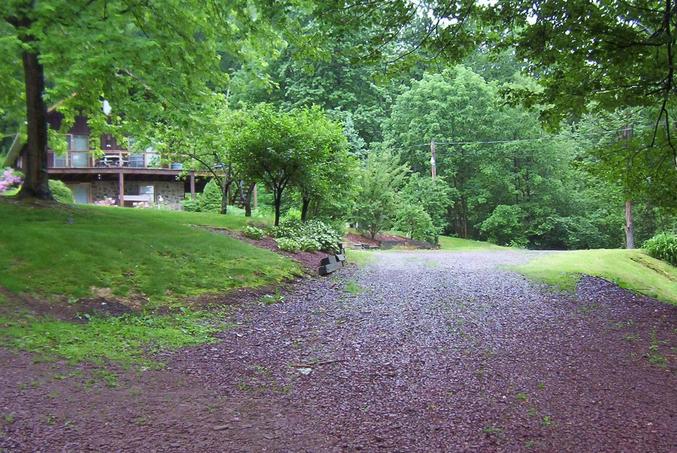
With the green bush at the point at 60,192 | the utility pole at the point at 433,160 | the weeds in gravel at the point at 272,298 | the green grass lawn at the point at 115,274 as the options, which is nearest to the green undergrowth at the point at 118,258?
the green grass lawn at the point at 115,274

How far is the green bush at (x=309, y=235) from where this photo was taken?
13.5 meters

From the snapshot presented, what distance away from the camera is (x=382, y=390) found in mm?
4438

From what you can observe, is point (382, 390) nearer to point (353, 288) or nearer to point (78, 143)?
point (353, 288)

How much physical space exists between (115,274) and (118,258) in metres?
0.67

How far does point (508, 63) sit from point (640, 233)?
16.2m

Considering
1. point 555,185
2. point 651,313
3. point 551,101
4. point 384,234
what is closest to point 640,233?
point 555,185

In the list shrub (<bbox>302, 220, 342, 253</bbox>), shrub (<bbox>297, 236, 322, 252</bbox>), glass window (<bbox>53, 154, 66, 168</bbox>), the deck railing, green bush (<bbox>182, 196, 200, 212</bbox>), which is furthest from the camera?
glass window (<bbox>53, 154, 66, 168</bbox>)

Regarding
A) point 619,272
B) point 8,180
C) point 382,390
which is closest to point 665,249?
point 619,272

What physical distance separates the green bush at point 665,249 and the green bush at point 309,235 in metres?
12.5

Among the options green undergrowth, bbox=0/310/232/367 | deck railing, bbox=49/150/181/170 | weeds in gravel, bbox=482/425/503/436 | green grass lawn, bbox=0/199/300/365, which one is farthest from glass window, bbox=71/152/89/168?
weeds in gravel, bbox=482/425/503/436

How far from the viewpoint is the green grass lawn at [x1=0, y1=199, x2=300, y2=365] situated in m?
5.48

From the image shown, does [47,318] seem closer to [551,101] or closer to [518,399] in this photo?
[518,399]

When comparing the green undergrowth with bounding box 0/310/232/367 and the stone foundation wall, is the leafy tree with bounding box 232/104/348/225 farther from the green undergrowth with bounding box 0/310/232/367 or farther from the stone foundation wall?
the stone foundation wall

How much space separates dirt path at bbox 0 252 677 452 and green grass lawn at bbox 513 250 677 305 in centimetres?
361
